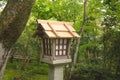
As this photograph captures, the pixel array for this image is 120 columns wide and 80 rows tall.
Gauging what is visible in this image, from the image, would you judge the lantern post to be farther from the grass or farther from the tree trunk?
the grass

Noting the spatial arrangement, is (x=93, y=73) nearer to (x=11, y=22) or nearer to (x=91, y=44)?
(x=91, y=44)

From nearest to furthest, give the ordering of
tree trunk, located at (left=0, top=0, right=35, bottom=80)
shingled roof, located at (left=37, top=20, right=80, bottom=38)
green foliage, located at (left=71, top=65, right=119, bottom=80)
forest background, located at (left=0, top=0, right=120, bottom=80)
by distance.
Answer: tree trunk, located at (left=0, top=0, right=35, bottom=80), shingled roof, located at (left=37, top=20, right=80, bottom=38), green foliage, located at (left=71, top=65, right=119, bottom=80), forest background, located at (left=0, top=0, right=120, bottom=80)

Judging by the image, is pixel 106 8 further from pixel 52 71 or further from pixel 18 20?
pixel 18 20

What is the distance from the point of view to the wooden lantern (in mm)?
5071

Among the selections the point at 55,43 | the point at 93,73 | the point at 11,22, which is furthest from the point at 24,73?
the point at 11,22

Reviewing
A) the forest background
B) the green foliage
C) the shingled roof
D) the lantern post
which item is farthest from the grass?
the shingled roof

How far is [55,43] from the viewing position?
5.14m

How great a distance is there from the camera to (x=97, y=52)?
13.8 metres

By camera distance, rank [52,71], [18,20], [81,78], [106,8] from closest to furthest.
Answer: [18,20] → [52,71] → [81,78] → [106,8]

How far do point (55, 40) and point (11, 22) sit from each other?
119 inches

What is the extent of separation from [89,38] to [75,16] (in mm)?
4685

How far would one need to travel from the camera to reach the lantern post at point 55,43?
5.08 m

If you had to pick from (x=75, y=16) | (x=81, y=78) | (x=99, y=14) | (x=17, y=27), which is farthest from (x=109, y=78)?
(x=17, y=27)

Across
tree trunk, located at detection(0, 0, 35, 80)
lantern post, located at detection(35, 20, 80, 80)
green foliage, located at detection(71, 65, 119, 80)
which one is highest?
tree trunk, located at detection(0, 0, 35, 80)
